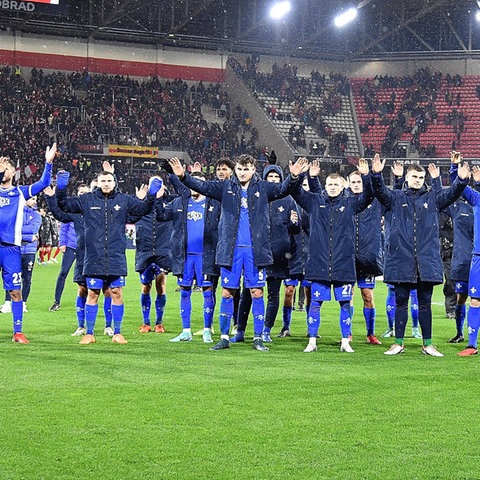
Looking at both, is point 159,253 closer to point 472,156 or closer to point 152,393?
point 152,393

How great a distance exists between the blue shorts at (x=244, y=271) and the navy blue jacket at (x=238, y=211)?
0.07m

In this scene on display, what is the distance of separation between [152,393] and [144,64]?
41.8 m

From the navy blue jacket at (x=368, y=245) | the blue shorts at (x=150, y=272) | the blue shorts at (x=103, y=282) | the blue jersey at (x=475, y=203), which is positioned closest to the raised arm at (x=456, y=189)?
the blue jersey at (x=475, y=203)

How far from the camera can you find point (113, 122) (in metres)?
43.8

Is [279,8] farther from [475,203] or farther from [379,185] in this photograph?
[379,185]

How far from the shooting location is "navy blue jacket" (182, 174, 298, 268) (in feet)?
34.2

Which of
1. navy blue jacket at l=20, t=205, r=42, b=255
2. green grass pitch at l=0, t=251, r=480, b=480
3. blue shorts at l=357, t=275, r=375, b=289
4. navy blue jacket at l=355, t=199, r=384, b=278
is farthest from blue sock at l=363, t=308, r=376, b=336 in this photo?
navy blue jacket at l=20, t=205, r=42, b=255

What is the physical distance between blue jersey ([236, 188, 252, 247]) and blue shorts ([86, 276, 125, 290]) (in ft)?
5.60

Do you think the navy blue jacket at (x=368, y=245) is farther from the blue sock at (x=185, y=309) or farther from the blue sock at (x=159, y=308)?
the blue sock at (x=159, y=308)

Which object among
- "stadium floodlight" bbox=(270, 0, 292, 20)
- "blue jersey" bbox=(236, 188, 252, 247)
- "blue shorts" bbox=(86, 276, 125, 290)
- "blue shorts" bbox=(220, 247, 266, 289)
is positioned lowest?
"blue shorts" bbox=(86, 276, 125, 290)

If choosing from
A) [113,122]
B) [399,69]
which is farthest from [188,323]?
[399,69]

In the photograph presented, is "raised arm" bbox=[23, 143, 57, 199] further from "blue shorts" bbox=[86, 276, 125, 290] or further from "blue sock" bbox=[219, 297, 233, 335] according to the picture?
"blue sock" bbox=[219, 297, 233, 335]

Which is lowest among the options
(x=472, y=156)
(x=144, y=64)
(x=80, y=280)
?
(x=80, y=280)

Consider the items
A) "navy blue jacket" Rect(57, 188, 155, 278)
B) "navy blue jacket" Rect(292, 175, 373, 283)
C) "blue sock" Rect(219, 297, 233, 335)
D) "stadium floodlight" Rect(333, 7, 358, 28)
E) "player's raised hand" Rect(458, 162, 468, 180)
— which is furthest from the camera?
"stadium floodlight" Rect(333, 7, 358, 28)
